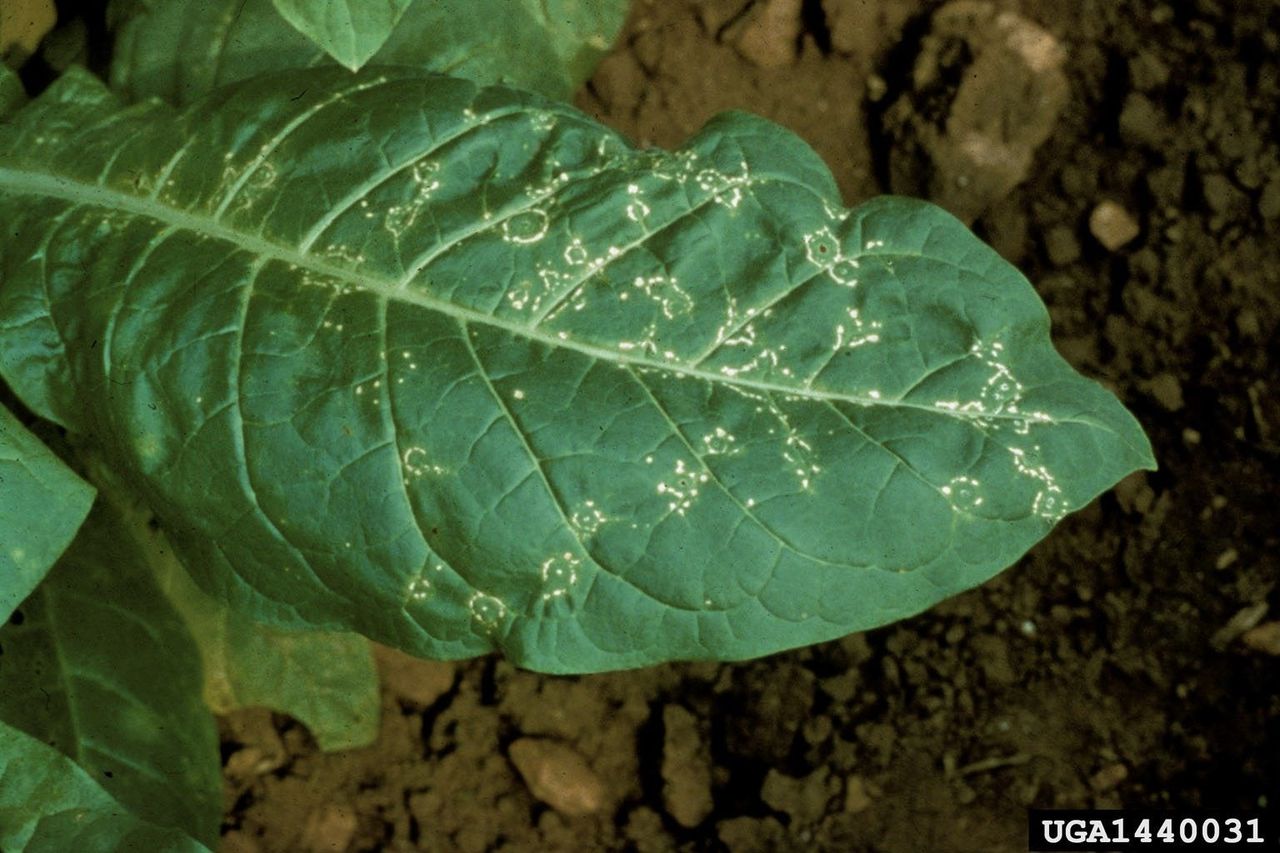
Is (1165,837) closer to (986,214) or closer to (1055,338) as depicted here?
(1055,338)

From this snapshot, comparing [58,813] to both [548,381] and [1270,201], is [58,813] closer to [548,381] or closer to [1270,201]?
[548,381]

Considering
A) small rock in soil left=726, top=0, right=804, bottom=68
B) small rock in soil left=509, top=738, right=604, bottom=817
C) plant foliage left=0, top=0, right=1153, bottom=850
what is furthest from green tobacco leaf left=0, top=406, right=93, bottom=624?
small rock in soil left=726, top=0, right=804, bottom=68

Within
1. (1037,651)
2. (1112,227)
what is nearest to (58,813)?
(1037,651)

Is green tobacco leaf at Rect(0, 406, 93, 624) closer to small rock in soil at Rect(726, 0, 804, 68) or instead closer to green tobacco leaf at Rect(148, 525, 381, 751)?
green tobacco leaf at Rect(148, 525, 381, 751)

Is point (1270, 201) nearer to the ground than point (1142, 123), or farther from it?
nearer to the ground

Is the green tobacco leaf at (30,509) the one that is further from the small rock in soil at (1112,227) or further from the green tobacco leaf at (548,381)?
the small rock in soil at (1112,227)

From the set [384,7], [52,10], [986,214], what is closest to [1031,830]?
[986,214]
